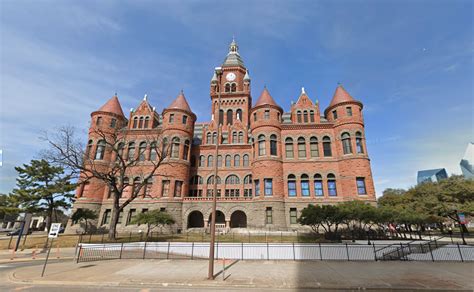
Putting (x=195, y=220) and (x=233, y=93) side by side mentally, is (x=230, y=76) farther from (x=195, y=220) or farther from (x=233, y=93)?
(x=195, y=220)

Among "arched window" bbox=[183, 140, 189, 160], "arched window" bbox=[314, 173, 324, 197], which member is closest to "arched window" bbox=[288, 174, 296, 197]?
"arched window" bbox=[314, 173, 324, 197]

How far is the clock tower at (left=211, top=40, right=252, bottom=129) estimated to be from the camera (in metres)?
43.2

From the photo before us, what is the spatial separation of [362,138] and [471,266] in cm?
1909

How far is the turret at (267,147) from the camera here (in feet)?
95.0

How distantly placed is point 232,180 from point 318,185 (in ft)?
41.1

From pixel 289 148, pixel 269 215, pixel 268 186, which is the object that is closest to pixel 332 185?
pixel 289 148

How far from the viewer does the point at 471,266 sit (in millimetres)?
12070

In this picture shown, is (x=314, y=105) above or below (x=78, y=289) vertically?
above

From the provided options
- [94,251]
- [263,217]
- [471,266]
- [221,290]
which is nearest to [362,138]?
[263,217]

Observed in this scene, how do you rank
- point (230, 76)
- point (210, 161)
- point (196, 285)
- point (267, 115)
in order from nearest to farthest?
point (196, 285) → point (267, 115) → point (210, 161) → point (230, 76)

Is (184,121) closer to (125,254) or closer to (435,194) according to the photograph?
(125,254)

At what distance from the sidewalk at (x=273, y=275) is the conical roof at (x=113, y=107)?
27408 mm

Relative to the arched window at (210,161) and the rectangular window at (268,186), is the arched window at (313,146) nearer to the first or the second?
the rectangular window at (268,186)

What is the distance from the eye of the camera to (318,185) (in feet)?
95.9
